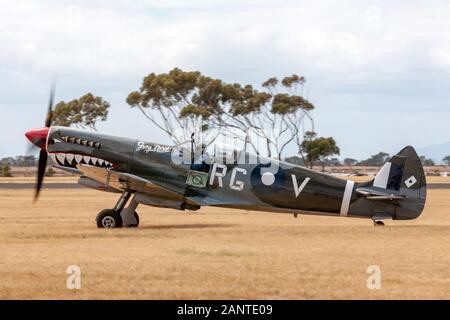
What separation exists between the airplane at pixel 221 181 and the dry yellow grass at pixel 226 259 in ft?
1.67

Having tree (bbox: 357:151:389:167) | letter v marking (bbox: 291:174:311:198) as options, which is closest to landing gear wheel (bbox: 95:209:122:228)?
letter v marking (bbox: 291:174:311:198)

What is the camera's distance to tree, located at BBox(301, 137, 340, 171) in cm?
9588

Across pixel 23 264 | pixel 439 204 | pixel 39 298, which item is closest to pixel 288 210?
pixel 23 264

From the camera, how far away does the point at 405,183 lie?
1858 centimetres

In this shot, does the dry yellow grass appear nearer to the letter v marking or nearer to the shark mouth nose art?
the letter v marking

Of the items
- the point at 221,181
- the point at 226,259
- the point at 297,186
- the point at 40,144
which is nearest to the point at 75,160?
the point at 40,144

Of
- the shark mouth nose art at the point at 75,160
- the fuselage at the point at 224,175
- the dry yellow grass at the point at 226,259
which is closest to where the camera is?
the dry yellow grass at the point at 226,259

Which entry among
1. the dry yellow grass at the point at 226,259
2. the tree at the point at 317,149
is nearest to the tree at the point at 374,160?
the tree at the point at 317,149

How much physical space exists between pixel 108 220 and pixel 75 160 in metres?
1.71

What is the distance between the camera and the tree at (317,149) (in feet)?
315

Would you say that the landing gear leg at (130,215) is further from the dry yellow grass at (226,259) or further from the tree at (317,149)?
the tree at (317,149)

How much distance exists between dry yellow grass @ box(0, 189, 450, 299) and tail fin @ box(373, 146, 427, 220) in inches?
16.5

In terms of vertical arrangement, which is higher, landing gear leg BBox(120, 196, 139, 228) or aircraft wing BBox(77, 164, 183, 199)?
aircraft wing BBox(77, 164, 183, 199)

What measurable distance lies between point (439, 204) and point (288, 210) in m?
13.3
